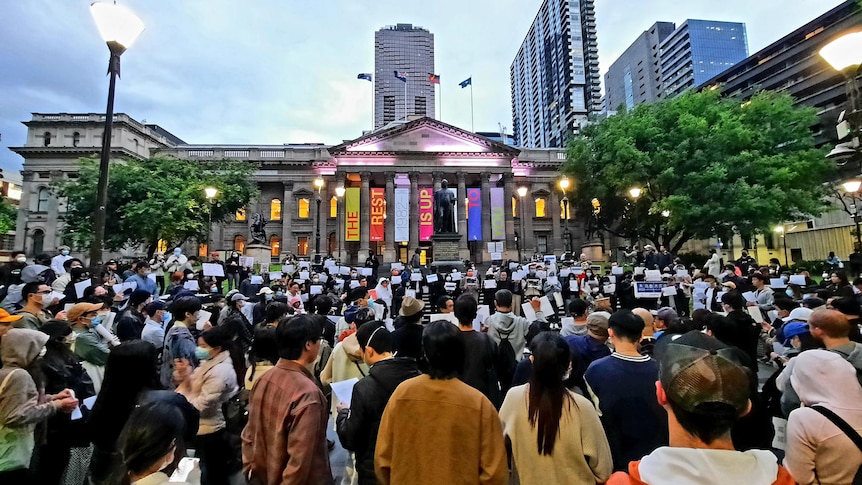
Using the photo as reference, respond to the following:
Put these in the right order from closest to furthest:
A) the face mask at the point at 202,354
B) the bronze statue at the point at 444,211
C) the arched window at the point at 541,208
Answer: the face mask at the point at 202,354
the bronze statue at the point at 444,211
the arched window at the point at 541,208

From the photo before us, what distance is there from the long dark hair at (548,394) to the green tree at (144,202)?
2872 cm

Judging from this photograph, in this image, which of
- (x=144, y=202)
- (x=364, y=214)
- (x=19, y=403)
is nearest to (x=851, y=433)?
(x=19, y=403)

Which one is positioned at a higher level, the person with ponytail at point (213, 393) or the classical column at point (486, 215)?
the classical column at point (486, 215)

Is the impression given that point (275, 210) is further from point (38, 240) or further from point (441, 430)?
point (441, 430)

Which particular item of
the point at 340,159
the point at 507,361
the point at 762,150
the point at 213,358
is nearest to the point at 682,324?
the point at 507,361

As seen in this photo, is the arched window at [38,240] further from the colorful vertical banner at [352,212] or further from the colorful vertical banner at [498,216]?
the colorful vertical banner at [498,216]

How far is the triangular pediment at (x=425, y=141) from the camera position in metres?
40.9

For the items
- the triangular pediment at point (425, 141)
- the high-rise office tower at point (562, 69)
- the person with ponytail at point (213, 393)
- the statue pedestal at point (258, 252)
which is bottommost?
the person with ponytail at point (213, 393)

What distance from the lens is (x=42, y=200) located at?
42469 mm

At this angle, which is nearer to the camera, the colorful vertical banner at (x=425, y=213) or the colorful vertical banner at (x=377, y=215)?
the colorful vertical banner at (x=425, y=213)

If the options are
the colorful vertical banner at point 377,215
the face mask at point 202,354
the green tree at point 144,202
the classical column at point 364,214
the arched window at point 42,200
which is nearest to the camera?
the face mask at point 202,354

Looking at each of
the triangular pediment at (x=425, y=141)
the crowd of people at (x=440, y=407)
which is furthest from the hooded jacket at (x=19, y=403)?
the triangular pediment at (x=425, y=141)

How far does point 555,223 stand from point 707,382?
4710 centimetres

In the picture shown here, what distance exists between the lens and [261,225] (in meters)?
29.0
